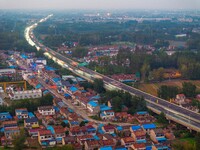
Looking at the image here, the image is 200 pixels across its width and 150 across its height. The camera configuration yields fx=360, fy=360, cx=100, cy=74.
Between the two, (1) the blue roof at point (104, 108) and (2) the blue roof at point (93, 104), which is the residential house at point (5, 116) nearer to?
(2) the blue roof at point (93, 104)

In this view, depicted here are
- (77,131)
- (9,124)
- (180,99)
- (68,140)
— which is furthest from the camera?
(180,99)

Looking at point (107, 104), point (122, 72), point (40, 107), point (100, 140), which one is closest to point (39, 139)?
point (100, 140)

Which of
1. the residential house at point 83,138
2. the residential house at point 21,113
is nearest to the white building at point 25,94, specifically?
the residential house at point 21,113

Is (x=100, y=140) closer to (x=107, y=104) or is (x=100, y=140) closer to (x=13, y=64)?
(x=107, y=104)

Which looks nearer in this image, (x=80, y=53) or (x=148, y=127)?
(x=148, y=127)

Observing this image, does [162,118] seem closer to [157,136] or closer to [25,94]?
[157,136]

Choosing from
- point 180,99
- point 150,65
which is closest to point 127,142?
point 180,99
